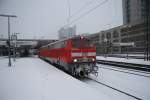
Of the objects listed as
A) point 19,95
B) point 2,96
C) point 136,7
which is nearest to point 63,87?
point 19,95

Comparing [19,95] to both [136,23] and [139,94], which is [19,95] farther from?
[136,23]

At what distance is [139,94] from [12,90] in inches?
233

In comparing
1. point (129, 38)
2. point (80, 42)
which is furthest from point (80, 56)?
point (129, 38)

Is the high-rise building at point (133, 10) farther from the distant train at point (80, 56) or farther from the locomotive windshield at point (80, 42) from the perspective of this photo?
the distant train at point (80, 56)

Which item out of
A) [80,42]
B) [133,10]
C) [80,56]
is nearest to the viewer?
[80,56]

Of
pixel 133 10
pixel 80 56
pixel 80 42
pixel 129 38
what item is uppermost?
pixel 133 10

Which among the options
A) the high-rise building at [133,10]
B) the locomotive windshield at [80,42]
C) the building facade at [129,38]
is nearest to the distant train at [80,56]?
the locomotive windshield at [80,42]

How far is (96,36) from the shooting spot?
86500mm

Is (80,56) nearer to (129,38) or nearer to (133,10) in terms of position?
(129,38)

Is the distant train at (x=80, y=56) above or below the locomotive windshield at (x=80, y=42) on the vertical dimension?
below

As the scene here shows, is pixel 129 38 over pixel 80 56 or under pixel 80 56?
over

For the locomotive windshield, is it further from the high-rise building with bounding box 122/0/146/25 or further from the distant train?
the high-rise building with bounding box 122/0/146/25

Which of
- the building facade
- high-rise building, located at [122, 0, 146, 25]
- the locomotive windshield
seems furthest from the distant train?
high-rise building, located at [122, 0, 146, 25]

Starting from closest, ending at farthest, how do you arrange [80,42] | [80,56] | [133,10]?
1. [80,56]
2. [80,42]
3. [133,10]
